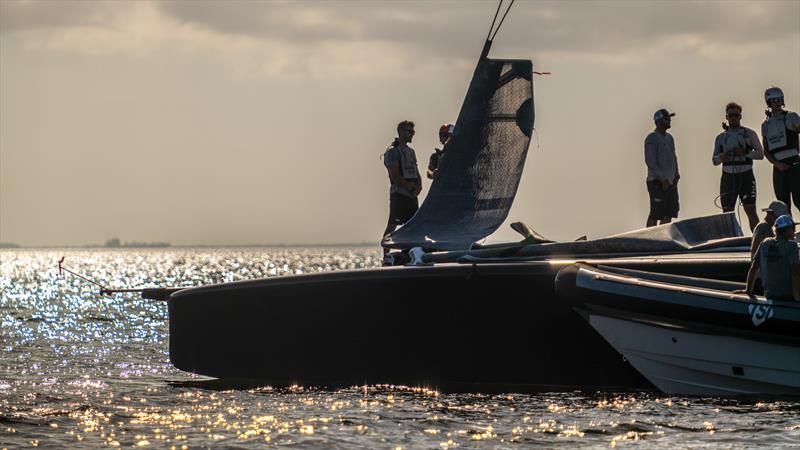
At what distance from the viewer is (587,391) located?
1198cm

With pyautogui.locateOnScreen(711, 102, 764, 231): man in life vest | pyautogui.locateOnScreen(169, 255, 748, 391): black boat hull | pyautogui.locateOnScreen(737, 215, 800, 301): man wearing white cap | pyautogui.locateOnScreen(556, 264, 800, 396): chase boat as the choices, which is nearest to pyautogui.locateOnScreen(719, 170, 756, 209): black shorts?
pyautogui.locateOnScreen(711, 102, 764, 231): man in life vest

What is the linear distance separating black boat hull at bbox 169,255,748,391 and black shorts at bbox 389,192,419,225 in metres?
2.89

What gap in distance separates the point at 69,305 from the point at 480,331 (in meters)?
29.5

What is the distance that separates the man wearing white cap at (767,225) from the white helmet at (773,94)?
297 centimetres

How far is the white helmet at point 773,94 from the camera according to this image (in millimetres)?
14688

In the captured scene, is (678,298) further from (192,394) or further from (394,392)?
Answer: (192,394)

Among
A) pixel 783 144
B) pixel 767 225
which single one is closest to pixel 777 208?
pixel 767 225

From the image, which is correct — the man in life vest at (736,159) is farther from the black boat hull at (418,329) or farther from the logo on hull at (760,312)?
the logo on hull at (760,312)

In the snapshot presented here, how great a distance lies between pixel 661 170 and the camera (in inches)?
613

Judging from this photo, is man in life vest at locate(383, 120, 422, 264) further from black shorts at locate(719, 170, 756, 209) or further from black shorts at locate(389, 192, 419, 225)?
black shorts at locate(719, 170, 756, 209)

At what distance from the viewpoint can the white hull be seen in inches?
440

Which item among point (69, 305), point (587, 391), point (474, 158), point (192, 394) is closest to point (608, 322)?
point (587, 391)

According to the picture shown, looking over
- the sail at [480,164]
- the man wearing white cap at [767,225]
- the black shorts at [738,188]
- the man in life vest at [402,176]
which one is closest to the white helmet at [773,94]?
the black shorts at [738,188]

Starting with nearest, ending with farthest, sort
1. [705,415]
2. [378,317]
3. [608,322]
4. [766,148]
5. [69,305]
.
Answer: [705,415], [608,322], [378,317], [766,148], [69,305]
